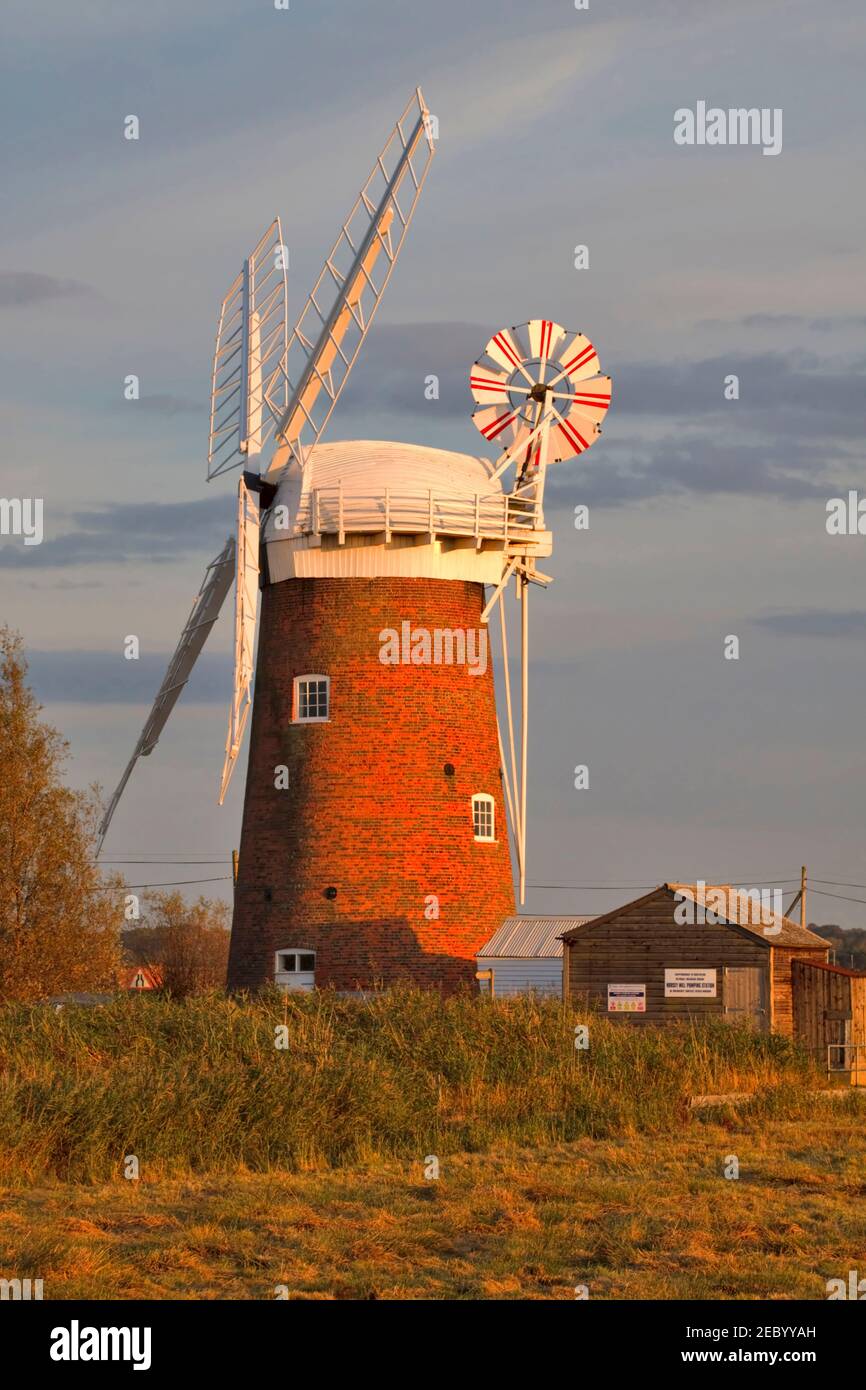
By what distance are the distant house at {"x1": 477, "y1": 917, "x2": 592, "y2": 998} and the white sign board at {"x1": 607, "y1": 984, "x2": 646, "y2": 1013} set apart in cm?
132

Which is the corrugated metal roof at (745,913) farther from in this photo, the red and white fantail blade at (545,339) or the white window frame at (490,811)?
the red and white fantail blade at (545,339)

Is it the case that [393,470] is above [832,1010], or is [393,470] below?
above

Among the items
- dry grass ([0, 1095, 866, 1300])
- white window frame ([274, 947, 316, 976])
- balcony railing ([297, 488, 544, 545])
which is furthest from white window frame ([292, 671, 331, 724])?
dry grass ([0, 1095, 866, 1300])

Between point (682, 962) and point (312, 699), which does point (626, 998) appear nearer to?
point (682, 962)

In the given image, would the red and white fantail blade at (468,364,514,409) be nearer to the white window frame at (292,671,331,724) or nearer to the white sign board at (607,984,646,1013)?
the white window frame at (292,671,331,724)

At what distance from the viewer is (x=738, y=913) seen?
36.7m

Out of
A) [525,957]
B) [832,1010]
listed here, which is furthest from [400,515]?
[832,1010]

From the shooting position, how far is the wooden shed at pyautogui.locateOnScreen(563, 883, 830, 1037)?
36.0 metres

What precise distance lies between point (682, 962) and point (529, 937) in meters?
3.97

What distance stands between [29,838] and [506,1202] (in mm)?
25533

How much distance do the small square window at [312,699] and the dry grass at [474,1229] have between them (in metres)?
17.7

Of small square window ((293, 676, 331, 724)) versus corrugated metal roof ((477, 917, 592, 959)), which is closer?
corrugated metal roof ((477, 917, 592, 959))

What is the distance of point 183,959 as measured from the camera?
73312mm
